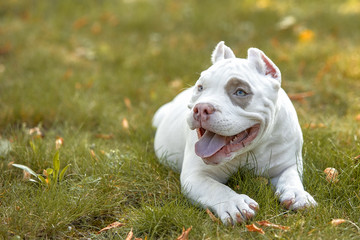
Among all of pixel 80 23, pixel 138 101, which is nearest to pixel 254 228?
pixel 138 101

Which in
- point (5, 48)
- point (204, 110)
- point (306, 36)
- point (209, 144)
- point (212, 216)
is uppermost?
point (204, 110)

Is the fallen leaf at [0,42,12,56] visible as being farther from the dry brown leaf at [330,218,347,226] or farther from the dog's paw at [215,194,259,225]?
the dry brown leaf at [330,218,347,226]

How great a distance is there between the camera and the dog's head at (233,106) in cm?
270

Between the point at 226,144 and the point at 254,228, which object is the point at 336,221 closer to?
the point at 254,228

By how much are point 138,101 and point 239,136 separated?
109 inches

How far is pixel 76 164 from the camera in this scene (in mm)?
3516

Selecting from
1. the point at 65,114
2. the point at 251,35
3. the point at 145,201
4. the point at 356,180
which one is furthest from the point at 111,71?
the point at 356,180

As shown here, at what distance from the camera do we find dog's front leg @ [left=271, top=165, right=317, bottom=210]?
111 inches

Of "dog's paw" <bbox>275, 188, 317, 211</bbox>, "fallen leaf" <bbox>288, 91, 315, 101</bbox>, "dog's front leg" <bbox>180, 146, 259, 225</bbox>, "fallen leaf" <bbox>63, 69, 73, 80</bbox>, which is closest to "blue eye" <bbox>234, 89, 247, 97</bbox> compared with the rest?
"dog's front leg" <bbox>180, 146, 259, 225</bbox>

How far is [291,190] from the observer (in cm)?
293

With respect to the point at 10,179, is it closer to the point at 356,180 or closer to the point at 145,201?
the point at 145,201

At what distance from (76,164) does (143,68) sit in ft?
9.61

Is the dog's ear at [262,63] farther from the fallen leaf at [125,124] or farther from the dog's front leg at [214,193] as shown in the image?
the fallen leaf at [125,124]

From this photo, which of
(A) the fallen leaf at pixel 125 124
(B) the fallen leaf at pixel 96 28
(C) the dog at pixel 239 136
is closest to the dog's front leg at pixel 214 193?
(C) the dog at pixel 239 136
